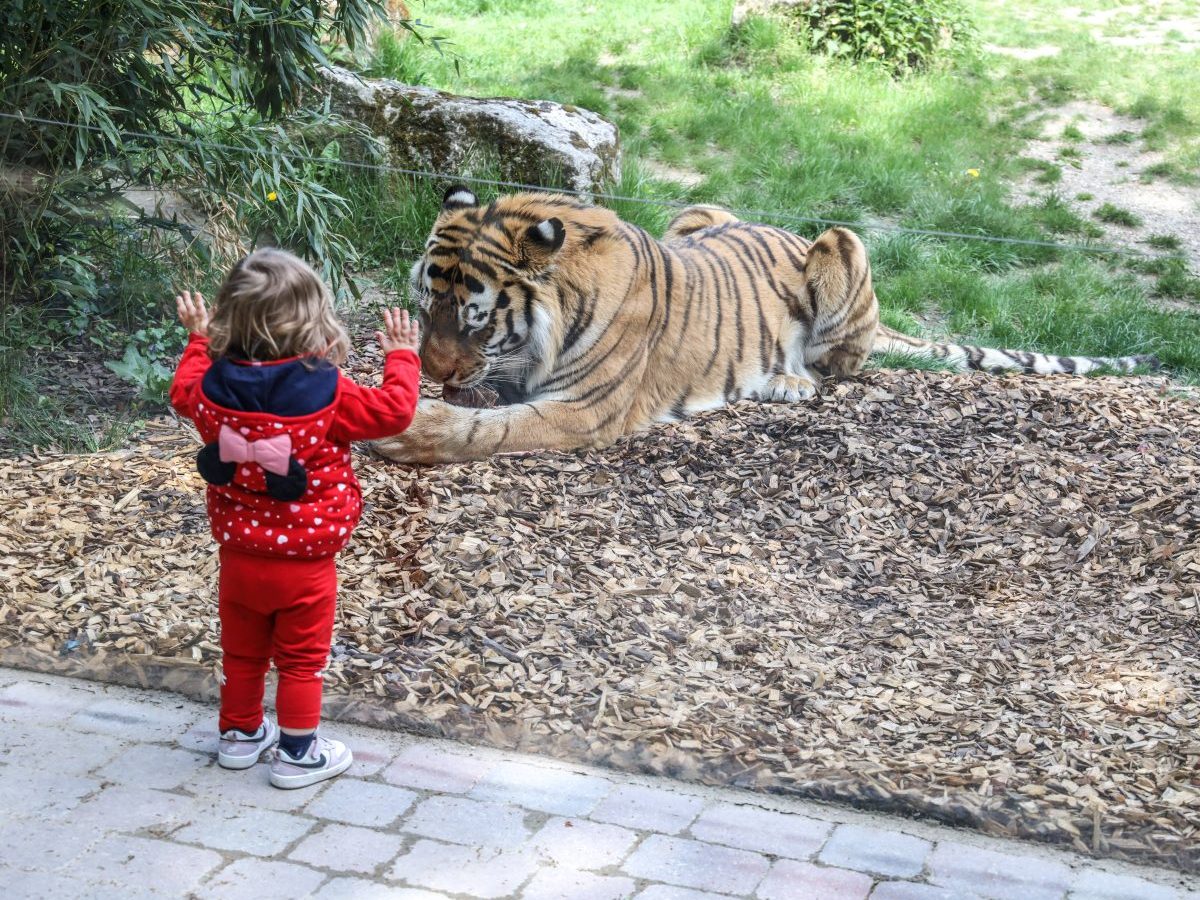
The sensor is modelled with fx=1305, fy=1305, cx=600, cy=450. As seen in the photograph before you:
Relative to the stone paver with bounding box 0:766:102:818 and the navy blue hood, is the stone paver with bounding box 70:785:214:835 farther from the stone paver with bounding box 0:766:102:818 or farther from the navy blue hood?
the navy blue hood

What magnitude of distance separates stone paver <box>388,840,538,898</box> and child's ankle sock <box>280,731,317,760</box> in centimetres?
43

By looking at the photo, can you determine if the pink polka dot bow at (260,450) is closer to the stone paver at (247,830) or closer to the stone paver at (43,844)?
the stone paver at (247,830)

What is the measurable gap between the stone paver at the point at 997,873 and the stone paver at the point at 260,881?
1.48m

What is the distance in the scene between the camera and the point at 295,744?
3.38 m

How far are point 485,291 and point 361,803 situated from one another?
257cm

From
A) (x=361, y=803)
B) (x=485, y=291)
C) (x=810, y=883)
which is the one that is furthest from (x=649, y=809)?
(x=485, y=291)

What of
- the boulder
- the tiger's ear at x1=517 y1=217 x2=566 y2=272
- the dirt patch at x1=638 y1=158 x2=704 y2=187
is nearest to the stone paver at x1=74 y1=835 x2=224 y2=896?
the tiger's ear at x1=517 y1=217 x2=566 y2=272

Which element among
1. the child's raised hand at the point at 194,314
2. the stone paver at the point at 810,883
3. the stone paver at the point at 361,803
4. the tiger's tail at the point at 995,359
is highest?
the child's raised hand at the point at 194,314

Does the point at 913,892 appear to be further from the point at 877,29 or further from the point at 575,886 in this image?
the point at 877,29

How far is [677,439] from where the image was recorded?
564 cm

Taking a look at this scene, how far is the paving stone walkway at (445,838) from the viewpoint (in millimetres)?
3029

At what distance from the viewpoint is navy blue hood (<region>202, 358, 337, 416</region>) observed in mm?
3172

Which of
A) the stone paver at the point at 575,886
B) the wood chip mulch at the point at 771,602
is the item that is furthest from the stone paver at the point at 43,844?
the stone paver at the point at 575,886

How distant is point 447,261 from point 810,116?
18.3 ft
